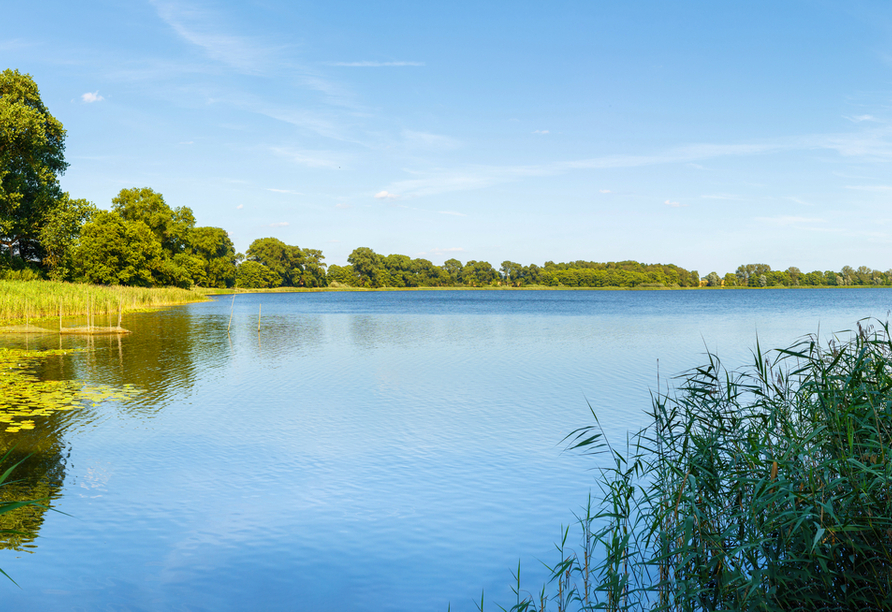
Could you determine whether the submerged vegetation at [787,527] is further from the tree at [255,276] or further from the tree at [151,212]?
the tree at [255,276]

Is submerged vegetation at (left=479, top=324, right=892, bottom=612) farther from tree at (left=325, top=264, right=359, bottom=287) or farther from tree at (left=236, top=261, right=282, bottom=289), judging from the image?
tree at (left=325, top=264, right=359, bottom=287)

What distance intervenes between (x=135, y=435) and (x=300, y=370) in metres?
9.50

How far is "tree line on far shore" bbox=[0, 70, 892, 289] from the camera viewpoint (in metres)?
44.6

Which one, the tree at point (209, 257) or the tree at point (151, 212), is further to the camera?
the tree at point (209, 257)

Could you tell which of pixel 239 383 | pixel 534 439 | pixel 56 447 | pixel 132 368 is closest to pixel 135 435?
pixel 56 447

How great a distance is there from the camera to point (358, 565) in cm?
702

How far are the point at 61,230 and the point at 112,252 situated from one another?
1625cm

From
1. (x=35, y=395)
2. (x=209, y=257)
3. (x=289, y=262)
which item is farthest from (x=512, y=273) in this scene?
(x=35, y=395)

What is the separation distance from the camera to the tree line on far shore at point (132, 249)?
44.6m

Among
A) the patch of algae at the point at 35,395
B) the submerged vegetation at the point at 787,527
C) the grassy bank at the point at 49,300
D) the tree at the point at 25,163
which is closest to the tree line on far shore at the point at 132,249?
the tree at the point at 25,163

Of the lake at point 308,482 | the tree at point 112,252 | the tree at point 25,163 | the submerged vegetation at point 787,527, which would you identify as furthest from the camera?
the tree at point 112,252

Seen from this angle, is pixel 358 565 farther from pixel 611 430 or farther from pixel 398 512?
pixel 611 430

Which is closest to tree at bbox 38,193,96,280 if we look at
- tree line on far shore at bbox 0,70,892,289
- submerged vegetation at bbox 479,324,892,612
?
tree line on far shore at bbox 0,70,892,289

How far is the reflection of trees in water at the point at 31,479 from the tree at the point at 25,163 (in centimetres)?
3745
